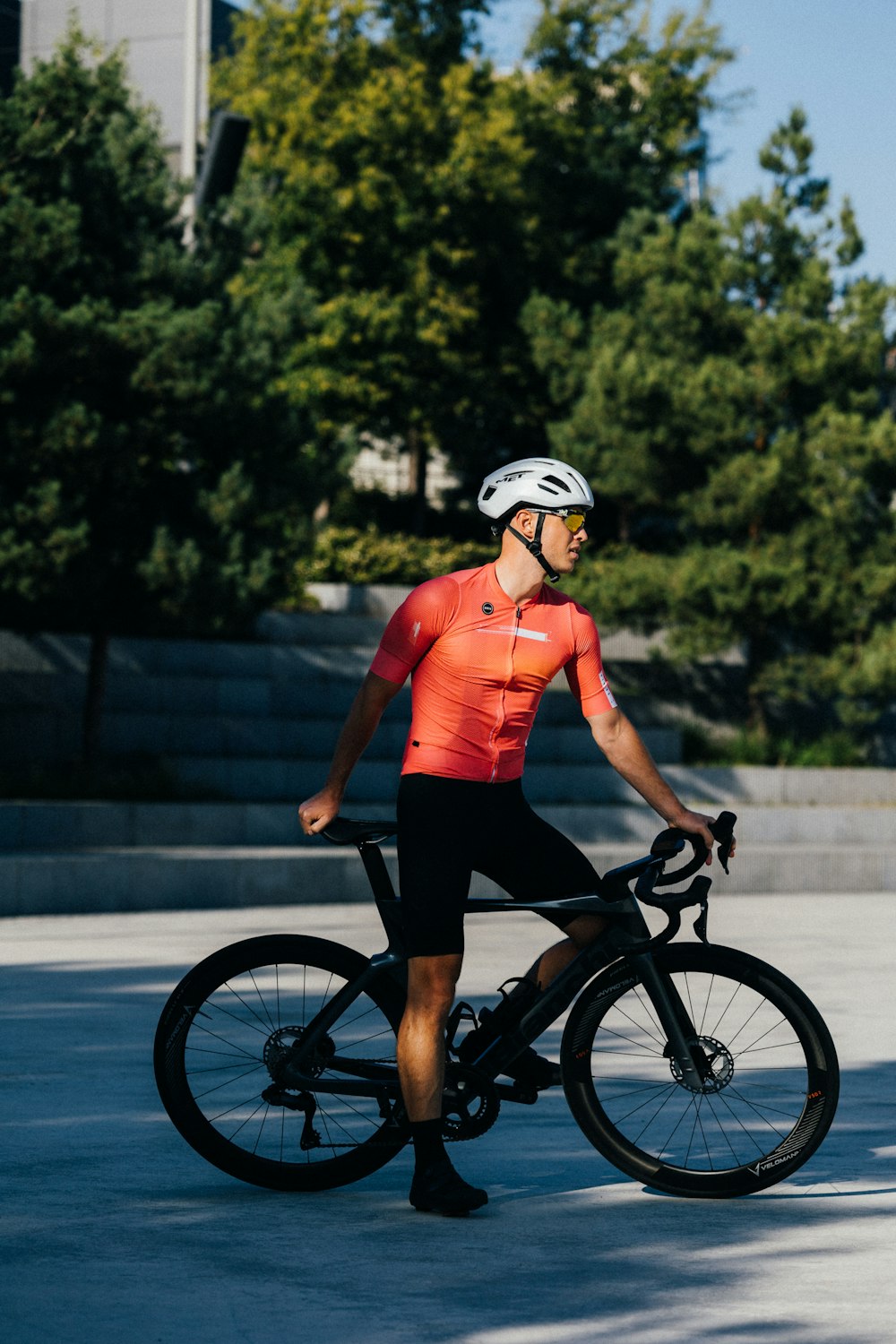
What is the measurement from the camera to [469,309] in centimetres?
2859

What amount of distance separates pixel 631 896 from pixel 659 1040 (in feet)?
1.90

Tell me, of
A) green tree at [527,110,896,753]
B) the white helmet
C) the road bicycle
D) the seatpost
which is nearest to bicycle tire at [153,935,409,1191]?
the road bicycle

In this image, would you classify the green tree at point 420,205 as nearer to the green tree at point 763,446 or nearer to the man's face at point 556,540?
the green tree at point 763,446

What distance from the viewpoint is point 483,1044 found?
504cm

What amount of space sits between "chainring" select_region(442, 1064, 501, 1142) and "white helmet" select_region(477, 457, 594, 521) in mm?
1475

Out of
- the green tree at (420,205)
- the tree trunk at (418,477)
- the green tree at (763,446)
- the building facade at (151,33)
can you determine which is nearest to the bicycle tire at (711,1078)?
the green tree at (763,446)

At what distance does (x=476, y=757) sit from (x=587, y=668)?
423 millimetres

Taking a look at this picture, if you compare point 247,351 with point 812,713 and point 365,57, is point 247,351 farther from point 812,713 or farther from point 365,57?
point 365,57

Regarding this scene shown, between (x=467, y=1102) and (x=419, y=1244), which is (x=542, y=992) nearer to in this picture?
(x=467, y=1102)

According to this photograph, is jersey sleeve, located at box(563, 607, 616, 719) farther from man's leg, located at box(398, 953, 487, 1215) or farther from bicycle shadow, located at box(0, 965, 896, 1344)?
bicycle shadow, located at box(0, 965, 896, 1344)

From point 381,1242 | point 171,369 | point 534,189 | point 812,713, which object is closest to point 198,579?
point 171,369

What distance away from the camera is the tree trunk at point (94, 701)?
58.7 feet

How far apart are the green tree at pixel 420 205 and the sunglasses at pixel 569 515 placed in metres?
21.1

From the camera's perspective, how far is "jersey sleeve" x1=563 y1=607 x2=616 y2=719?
508 centimetres
